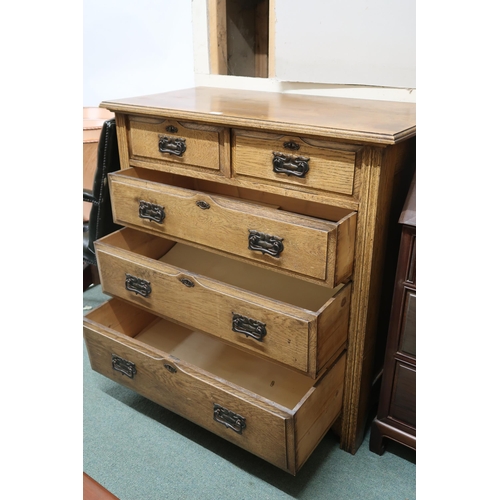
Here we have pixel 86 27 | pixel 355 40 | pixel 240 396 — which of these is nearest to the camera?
pixel 240 396

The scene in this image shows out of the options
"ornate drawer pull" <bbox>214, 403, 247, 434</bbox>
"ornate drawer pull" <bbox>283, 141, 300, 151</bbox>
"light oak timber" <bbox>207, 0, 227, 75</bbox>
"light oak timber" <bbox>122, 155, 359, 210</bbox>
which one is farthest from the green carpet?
"light oak timber" <bbox>207, 0, 227, 75</bbox>

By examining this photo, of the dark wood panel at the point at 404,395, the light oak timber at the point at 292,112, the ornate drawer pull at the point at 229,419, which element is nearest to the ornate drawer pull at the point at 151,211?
the light oak timber at the point at 292,112

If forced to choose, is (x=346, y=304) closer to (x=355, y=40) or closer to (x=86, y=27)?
(x=355, y=40)

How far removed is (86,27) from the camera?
2.27 m

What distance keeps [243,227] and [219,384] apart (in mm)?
414

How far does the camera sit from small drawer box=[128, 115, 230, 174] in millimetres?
1278

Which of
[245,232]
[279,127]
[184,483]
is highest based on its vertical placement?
[279,127]

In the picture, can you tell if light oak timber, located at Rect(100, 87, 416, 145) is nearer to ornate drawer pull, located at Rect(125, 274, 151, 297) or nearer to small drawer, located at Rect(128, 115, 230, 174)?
small drawer, located at Rect(128, 115, 230, 174)

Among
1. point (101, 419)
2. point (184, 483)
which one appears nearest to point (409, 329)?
point (184, 483)

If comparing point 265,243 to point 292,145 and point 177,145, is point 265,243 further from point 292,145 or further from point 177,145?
point 177,145

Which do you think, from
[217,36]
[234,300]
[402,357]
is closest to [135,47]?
[217,36]

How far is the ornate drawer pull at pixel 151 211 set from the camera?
1383mm

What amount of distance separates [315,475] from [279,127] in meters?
0.95

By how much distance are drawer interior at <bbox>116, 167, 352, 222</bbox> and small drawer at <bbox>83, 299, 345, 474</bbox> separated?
1.44 feet
